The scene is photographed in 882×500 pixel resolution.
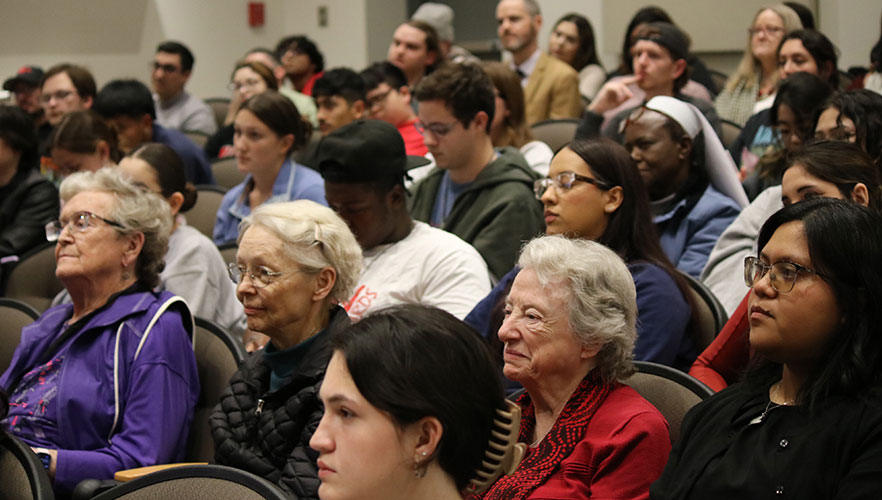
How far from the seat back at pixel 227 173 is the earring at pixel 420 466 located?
402 centimetres

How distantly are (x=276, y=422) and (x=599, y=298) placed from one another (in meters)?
0.74

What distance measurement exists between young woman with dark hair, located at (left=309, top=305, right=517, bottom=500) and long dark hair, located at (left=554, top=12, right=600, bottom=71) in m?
5.59

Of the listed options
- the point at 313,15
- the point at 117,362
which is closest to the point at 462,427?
the point at 117,362

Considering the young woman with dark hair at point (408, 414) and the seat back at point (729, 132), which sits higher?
the young woman with dark hair at point (408, 414)

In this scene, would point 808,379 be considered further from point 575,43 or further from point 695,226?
point 575,43

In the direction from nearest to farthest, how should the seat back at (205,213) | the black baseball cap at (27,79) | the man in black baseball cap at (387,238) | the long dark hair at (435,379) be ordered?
the long dark hair at (435,379) < the man in black baseball cap at (387,238) < the seat back at (205,213) < the black baseball cap at (27,79)

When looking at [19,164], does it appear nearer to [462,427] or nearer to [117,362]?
[117,362]

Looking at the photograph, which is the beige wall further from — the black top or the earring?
the earring

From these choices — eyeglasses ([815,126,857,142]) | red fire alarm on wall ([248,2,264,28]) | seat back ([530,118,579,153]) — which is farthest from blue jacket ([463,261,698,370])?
red fire alarm on wall ([248,2,264,28])

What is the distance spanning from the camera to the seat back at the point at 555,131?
508cm

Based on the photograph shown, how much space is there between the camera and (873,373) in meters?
1.60

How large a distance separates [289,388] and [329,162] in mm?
959

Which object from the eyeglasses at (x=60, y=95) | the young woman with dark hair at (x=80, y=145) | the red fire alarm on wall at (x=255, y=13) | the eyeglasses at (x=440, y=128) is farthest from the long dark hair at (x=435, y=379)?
the red fire alarm on wall at (x=255, y=13)

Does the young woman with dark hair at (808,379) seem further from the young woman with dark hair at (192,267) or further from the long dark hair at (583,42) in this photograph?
the long dark hair at (583,42)
